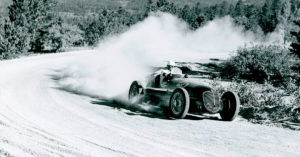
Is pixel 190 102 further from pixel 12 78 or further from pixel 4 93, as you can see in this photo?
pixel 12 78

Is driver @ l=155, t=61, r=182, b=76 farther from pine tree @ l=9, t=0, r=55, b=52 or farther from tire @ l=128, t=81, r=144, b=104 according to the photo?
pine tree @ l=9, t=0, r=55, b=52

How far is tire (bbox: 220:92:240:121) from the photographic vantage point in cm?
1075

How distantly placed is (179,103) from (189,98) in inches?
13.9

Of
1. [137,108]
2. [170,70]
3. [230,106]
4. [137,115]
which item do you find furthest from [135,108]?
[230,106]

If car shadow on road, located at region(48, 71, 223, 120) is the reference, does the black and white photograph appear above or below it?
above

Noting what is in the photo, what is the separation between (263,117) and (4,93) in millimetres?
9316

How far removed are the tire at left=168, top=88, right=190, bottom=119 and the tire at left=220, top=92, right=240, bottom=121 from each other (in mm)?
1411

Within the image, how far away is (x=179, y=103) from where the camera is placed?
34.4ft

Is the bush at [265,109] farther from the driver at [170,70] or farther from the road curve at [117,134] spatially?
the driver at [170,70]

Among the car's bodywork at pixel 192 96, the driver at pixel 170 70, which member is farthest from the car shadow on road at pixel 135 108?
the driver at pixel 170 70

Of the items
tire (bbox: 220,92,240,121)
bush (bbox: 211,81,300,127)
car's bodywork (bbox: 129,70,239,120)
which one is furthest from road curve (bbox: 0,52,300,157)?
bush (bbox: 211,81,300,127)

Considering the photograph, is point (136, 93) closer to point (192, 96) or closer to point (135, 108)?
point (135, 108)

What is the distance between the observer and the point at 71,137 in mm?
7902

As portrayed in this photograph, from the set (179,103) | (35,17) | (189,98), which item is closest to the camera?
(179,103)
